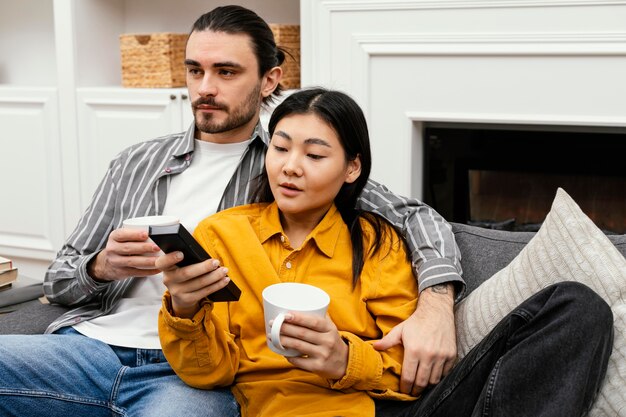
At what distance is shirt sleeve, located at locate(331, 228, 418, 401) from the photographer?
1342mm

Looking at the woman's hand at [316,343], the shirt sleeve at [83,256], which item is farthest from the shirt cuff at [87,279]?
the woman's hand at [316,343]

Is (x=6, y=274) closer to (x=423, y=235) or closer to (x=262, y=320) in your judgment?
(x=262, y=320)

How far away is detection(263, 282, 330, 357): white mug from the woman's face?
12.1 inches

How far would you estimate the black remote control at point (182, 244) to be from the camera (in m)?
1.16

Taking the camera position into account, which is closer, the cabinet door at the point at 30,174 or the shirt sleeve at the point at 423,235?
the shirt sleeve at the point at 423,235

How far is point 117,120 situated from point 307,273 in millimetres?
1655

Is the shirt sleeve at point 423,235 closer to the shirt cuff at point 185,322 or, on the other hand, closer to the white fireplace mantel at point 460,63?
the shirt cuff at point 185,322

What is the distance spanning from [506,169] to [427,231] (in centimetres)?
120

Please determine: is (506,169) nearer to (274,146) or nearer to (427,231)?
(427,231)

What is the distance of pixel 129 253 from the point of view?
143 centimetres

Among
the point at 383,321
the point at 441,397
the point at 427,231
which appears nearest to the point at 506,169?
the point at 427,231

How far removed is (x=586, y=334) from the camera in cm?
120

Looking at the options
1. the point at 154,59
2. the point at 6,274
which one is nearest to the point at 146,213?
the point at 6,274

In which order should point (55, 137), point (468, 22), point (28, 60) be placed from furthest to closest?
point (28, 60) < point (55, 137) < point (468, 22)
